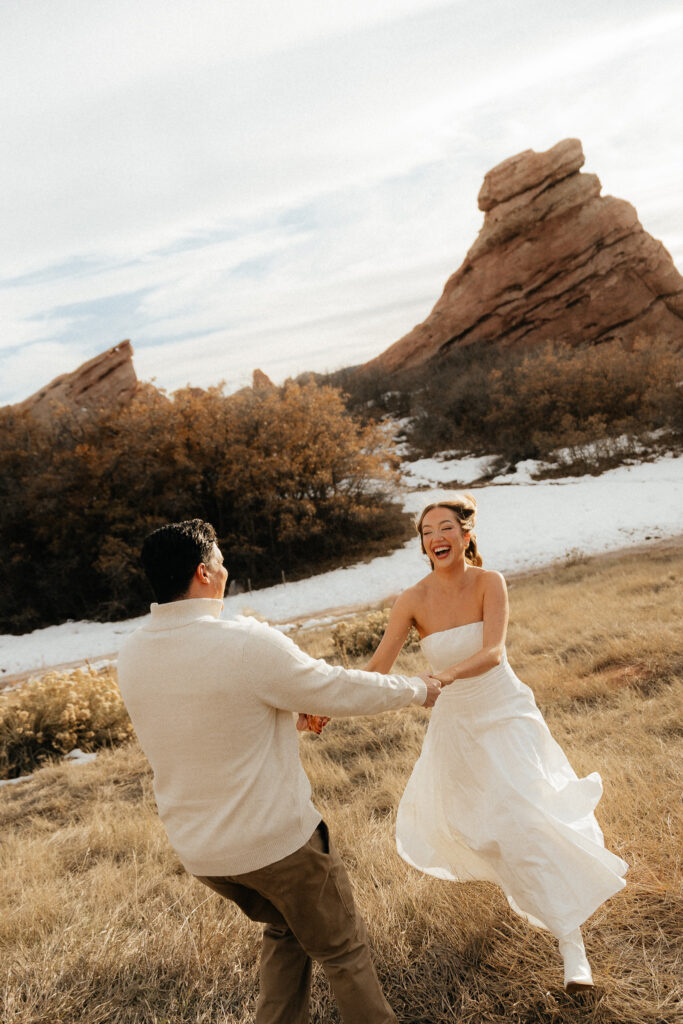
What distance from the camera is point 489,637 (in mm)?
3238

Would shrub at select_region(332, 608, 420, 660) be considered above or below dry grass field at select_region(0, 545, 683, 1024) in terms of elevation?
below

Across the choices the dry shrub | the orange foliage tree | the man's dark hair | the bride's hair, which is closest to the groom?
the man's dark hair

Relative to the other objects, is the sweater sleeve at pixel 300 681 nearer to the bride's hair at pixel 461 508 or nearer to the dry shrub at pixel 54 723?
the bride's hair at pixel 461 508

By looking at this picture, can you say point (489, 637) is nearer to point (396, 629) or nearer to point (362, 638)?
point (396, 629)

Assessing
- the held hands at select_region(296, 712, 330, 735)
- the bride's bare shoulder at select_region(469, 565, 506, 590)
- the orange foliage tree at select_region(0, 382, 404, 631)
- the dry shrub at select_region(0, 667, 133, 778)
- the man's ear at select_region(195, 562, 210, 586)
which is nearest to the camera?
the man's ear at select_region(195, 562, 210, 586)

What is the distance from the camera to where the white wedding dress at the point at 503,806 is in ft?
8.91

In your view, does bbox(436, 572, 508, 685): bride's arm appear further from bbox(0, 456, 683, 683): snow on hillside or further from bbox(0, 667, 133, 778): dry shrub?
bbox(0, 456, 683, 683): snow on hillside

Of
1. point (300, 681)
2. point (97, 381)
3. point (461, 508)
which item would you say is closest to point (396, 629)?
point (461, 508)

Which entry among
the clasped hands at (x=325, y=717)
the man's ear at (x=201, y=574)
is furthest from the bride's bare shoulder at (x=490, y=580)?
the man's ear at (x=201, y=574)

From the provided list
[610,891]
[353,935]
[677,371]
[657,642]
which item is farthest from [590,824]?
[677,371]

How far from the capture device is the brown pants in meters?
2.18

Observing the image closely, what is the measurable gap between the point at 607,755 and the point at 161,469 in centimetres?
1913

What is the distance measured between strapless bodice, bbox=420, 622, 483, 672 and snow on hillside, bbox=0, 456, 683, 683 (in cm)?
1187

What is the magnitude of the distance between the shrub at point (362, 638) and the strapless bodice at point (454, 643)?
6.46m
